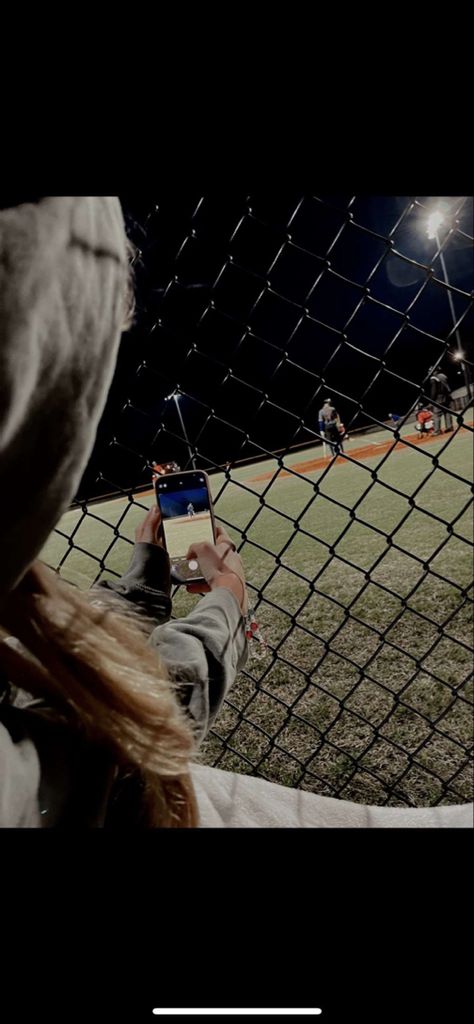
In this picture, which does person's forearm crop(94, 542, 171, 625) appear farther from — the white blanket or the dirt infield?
the dirt infield

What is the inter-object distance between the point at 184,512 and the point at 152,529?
100 mm

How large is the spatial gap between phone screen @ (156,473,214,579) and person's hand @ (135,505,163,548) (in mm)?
17

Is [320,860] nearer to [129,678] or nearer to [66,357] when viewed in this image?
[129,678]

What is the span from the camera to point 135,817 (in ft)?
3.43

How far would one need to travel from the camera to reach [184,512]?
1568mm

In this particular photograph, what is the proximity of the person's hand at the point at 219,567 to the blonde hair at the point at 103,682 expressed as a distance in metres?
0.44

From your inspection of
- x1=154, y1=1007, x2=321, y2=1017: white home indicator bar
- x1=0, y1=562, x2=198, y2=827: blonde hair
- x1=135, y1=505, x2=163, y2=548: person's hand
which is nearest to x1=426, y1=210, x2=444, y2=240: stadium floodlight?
x1=135, y1=505, x2=163, y2=548: person's hand

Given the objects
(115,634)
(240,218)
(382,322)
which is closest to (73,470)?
(115,634)

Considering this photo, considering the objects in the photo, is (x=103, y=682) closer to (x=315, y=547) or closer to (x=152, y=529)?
(x=152, y=529)

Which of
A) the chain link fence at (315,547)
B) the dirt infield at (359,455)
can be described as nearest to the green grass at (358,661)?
the chain link fence at (315,547)

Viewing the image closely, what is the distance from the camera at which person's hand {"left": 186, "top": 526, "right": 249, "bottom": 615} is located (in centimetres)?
153

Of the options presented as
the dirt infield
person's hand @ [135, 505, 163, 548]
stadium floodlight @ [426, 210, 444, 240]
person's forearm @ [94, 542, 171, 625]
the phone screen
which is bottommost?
the dirt infield

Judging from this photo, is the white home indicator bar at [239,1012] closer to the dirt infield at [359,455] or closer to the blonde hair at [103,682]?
the blonde hair at [103,682]

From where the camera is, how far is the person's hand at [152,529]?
155 centimetres
